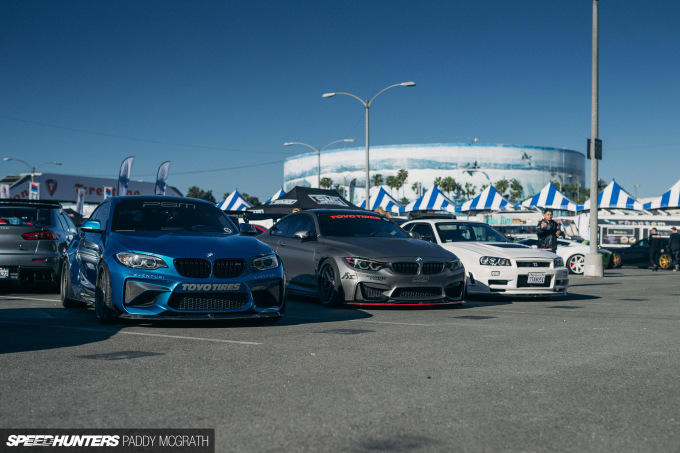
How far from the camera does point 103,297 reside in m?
7.64

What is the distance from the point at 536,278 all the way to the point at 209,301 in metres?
6.30

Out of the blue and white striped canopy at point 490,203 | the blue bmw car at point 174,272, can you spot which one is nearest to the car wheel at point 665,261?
the blue and white striped canopy at point 490,203

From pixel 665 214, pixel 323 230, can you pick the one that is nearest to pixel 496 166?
pixel 665 214

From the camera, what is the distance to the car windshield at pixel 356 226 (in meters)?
11.4

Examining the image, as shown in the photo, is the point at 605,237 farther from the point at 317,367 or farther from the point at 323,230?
the point at 317,367

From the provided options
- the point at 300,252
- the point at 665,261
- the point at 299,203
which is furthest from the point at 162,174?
the point at 300,252

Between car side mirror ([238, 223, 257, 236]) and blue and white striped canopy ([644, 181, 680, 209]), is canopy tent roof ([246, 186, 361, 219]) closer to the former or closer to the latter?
blue and white striped canopy ([644, 181, 680, 209])

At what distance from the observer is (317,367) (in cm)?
538

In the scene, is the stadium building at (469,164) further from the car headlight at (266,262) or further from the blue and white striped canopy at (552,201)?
the car headlight at (266,262)

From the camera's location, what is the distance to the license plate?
11898 millimetres

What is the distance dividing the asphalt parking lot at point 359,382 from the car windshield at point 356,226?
119 inches

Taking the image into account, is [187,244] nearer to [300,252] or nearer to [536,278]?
[300,252]

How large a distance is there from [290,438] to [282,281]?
178 inches

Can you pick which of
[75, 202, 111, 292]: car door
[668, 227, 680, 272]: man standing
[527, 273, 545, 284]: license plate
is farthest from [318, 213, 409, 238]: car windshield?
[668, 227, 680, 272]: man standing
